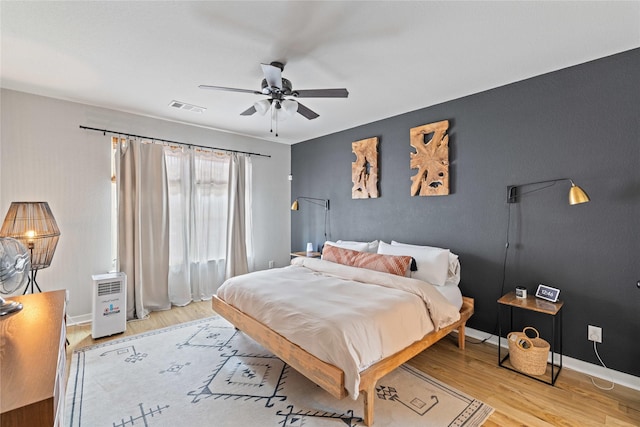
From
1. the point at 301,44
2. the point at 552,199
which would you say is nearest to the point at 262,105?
the point at 301,44

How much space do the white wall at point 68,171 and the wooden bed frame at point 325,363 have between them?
6.82 feet

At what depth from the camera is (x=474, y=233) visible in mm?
3207

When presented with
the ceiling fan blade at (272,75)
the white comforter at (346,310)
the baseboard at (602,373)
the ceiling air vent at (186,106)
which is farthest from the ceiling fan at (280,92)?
the baseboard at (602,373)

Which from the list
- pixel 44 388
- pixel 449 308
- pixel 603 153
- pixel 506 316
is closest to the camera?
pixel 44 388

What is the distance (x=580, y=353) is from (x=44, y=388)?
358 centimetres

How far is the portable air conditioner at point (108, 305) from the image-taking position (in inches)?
122

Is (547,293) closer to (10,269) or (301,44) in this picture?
(301,44)

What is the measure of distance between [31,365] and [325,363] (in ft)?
4.81

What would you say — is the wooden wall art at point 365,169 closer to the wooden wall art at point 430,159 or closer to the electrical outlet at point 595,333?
the wooden wall art at point 430,159

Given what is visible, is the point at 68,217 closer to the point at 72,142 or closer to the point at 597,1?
the point at 72,142

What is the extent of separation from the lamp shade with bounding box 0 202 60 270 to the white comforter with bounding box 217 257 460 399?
1576mm

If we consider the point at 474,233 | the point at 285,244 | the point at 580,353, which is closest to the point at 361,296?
the point at 474,233

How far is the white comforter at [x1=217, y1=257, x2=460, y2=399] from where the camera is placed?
1.92 meters

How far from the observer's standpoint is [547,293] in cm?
260
